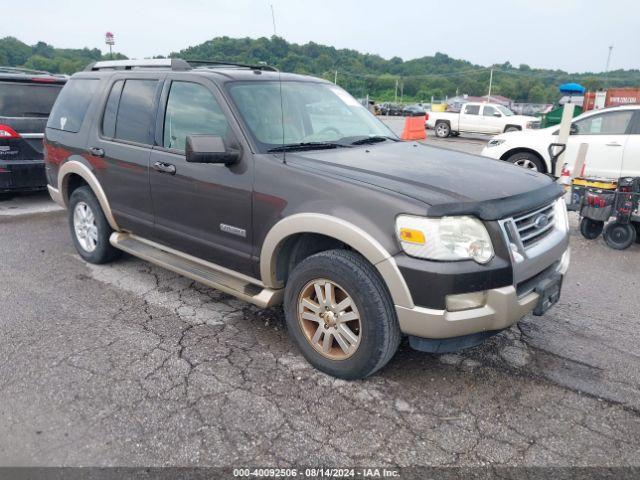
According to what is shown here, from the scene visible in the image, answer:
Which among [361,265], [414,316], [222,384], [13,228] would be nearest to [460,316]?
[414,316]

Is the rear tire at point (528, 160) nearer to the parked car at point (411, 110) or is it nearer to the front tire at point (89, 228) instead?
the front tire at point (89, 228)

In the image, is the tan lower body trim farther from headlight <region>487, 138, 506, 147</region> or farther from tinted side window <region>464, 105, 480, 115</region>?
tinted side window <region>464, 105, 480, 115</region>

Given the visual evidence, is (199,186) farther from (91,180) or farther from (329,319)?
(91,180)

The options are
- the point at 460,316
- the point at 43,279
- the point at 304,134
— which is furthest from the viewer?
the point at 43,279

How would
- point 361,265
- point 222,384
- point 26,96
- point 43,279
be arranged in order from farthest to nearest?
point 26,96
point 43,279
point 222,384
point 361,265

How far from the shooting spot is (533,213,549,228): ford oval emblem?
311 cm

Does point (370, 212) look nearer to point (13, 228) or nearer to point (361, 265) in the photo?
point (361, 265)

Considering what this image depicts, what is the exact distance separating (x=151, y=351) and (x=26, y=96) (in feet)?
17.9

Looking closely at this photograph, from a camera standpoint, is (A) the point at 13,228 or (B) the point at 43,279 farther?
(A) the point at 13,228

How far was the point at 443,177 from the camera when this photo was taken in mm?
3104

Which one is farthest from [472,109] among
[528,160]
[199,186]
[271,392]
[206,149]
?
[271,392]

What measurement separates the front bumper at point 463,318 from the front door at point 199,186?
1248 mm

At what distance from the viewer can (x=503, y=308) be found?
274 cm

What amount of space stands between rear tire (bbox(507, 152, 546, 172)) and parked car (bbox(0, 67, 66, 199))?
7374mm
